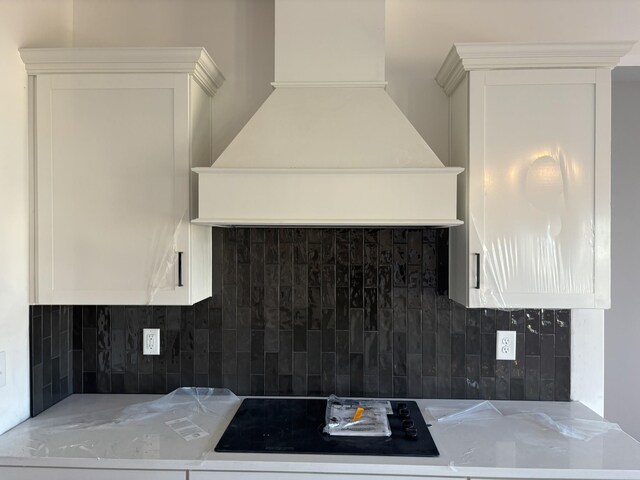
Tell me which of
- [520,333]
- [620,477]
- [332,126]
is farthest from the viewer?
[520,333]

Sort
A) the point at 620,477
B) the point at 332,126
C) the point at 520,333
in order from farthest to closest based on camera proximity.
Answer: the point at 520,333 < the point at 332,126 < the point at 620,477

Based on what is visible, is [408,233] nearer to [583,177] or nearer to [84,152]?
[583,177]

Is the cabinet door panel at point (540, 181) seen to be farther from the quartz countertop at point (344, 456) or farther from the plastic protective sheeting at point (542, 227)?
the quartz countertop at point (344, 456)

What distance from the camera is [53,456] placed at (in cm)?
148

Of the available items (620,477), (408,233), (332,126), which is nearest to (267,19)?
(332,126)

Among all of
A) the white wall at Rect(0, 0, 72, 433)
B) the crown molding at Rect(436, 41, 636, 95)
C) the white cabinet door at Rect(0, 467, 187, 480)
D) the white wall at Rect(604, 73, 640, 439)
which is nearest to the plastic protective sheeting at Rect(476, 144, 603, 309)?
the crown molding at Rect(436, 41, 636, 95)

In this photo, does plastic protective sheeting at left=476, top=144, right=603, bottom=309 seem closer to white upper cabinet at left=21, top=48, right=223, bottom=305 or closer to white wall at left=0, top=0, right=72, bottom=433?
white upper cabinet at left=21, top=48, right=223, bottom=305

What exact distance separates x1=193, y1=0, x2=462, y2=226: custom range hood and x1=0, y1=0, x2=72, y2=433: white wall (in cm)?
66

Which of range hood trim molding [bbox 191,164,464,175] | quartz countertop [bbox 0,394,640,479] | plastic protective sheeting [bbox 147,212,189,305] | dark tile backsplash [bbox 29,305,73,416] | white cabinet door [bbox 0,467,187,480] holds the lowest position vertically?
white cabinet door [bbox 0,467,187,480]

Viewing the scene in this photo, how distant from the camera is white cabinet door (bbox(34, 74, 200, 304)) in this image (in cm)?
173

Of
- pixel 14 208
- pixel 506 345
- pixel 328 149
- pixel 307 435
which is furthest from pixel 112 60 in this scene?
pixel 506 345

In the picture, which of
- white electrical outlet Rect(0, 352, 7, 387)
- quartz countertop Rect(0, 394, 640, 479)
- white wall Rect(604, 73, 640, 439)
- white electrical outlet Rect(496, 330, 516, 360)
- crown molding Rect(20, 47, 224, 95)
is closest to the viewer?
quartz countertop Rect(0, 394, 640, 479)

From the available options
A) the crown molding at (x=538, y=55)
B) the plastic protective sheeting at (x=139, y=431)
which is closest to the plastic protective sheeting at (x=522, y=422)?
the plastic protective sheeting at (x=139, y=431)

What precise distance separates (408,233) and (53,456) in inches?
59.2
